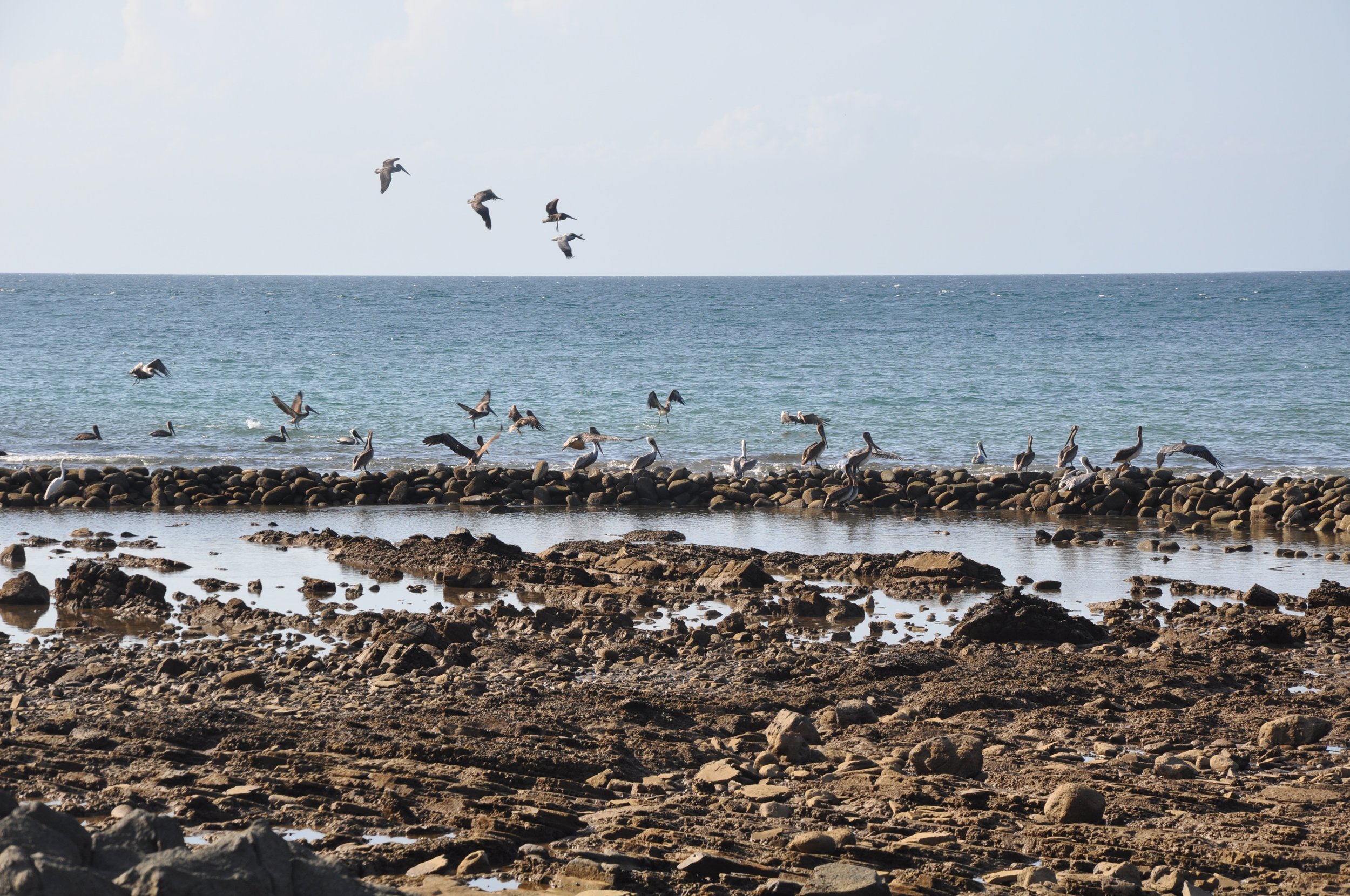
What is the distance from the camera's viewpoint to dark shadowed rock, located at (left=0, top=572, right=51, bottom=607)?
11.1 meters

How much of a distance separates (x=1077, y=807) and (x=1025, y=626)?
13.9ft

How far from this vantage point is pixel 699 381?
39.8 metres

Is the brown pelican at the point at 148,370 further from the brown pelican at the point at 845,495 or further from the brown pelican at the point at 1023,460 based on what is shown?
the brown pelican at the point at 1023,460

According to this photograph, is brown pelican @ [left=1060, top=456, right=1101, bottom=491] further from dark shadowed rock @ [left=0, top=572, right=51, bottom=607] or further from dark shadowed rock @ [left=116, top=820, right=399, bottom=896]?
dark shadowed rock @ [left=116, top=820, right=399, bottom=896]

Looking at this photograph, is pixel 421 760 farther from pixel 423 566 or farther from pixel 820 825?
pixel 423 566

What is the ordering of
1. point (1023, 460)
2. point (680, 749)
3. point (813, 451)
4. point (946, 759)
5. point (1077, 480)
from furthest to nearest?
point (813, 451) → point (1023, 460) → point (1077, 480) → point (680, 749) → point (946, 759)

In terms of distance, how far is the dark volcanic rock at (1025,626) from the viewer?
989cm

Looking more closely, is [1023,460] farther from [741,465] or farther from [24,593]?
[24,593]

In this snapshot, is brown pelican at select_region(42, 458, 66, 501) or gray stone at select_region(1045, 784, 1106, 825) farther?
brown pelican at select_region(42, 458, 66, 501)

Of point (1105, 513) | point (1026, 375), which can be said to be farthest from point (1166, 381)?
point (1105, 513)

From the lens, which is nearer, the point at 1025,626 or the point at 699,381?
the point at 1025,626

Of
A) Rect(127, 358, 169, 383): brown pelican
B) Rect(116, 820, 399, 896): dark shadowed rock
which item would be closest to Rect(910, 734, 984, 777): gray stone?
Rect(116, 820, 399, 896): dark shadowed rock

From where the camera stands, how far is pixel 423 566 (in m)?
13.1

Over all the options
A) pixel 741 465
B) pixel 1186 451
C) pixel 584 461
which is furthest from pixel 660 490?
pixel 1186 451
